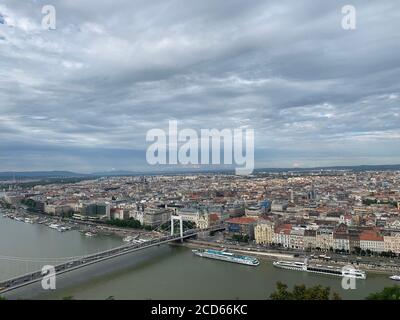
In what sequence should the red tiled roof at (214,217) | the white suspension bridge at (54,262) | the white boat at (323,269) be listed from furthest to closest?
the red tiled roof at (214,217), the white boat at (323,269), the white suspension bridge at (54,262)

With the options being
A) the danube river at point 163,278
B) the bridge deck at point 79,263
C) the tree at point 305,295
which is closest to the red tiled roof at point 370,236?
the danube river at point 163,278

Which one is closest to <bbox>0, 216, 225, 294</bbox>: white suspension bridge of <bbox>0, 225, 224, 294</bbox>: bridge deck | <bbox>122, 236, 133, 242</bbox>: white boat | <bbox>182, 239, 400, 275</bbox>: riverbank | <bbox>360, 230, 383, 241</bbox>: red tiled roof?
<bbox>0, 225, 224, 294</bbox>: bridge deck

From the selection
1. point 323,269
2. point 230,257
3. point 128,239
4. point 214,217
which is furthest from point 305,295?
point 214,217

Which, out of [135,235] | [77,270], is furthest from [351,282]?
[135,235]

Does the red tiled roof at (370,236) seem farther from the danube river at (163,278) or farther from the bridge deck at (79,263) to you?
the bridge deck at (79,263)

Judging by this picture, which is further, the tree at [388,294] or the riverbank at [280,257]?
the riverbank at [280,257]
